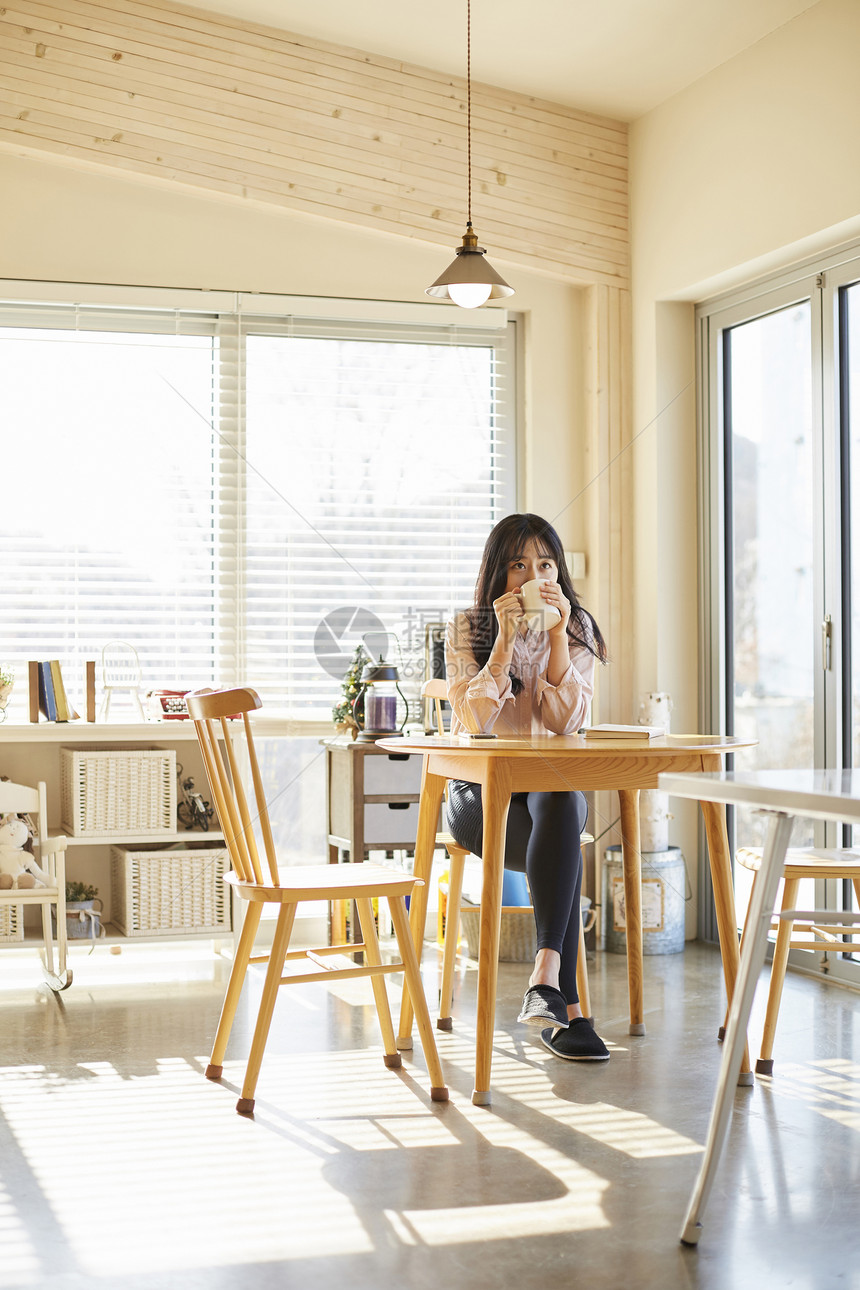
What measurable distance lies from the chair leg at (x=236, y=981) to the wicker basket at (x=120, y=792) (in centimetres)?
109

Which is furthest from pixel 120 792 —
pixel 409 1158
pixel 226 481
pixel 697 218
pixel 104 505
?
pixel 697 218

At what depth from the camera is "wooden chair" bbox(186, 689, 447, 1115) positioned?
7.36ft

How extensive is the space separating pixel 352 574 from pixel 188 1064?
1.33m

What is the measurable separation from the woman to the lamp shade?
602 mm

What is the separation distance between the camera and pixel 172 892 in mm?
3457

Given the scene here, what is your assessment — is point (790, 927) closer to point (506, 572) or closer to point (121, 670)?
point (506, 572)

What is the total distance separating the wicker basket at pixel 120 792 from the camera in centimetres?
341

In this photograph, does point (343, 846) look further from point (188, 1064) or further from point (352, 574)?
point (188, 1064)

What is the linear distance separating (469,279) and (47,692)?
1.61 meters

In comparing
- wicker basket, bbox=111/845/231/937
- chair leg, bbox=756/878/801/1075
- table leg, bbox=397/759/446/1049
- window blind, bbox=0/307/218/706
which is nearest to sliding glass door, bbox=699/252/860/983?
chair leg, bbox=756/878/801/1075

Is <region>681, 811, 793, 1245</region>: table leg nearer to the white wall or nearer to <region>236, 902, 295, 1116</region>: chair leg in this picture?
<region>236, 902, 295, 1116</region>: chair leg

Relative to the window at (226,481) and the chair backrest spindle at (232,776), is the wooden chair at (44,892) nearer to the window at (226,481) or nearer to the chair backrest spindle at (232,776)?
the window at (226,481)

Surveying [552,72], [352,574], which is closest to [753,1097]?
[352,574]

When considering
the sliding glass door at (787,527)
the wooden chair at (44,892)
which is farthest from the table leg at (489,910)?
the wooden chair at (44,892)
